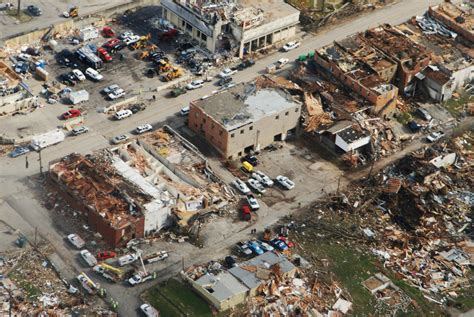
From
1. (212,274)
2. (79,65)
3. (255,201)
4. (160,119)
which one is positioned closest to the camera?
(212,274)

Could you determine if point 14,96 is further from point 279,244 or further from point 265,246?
point 279,244

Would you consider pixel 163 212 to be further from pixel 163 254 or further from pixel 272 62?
pixel 272 62

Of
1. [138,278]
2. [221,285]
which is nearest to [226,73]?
[138,278]

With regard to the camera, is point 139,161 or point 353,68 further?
point 353,68

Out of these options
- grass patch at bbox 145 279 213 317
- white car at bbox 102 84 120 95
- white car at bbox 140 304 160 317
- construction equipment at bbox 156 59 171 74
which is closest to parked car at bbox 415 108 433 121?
construction equipment at bbox 156 59 171 74

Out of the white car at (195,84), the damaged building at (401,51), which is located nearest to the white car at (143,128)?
the white car at (195,84)

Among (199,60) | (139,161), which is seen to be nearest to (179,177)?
(139,161)
